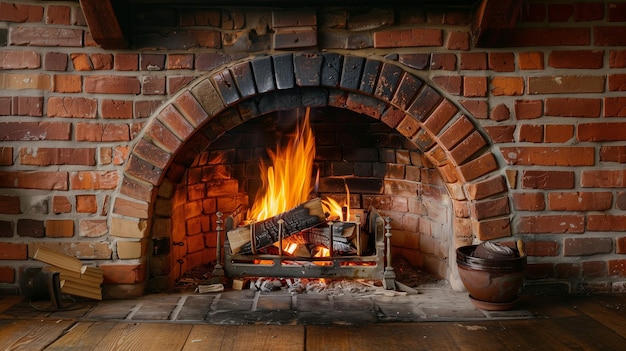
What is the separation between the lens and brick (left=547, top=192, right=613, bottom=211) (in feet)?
9.06

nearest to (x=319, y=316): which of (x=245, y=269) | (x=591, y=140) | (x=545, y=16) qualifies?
(x=245, y=269)

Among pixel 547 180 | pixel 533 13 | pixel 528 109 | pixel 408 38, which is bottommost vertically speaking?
pixel 547 180

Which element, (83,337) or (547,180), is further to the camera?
(547,180)

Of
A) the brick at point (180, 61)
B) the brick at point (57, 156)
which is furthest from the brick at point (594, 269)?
the brick at point (57, 156)

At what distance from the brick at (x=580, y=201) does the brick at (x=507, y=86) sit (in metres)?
0.54

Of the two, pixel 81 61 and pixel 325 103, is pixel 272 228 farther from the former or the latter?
pixel 81 61

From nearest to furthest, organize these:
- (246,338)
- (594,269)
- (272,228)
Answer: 1. (246,338)
2. (594,269)
3. (272,228)

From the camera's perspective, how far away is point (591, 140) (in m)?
2.75

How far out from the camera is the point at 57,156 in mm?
2758

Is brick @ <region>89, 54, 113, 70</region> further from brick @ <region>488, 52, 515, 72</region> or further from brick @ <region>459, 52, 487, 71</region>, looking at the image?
brick @ <region>488, 52, 515, 72</region>

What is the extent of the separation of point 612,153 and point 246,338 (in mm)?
1982

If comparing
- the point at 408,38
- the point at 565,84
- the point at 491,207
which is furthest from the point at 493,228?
the point at 408,38

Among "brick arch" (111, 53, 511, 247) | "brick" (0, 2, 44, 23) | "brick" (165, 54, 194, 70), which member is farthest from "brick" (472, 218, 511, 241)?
"brick" (0, 2, 44, 23)

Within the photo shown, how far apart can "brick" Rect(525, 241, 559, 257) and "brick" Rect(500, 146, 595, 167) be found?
39 cm
